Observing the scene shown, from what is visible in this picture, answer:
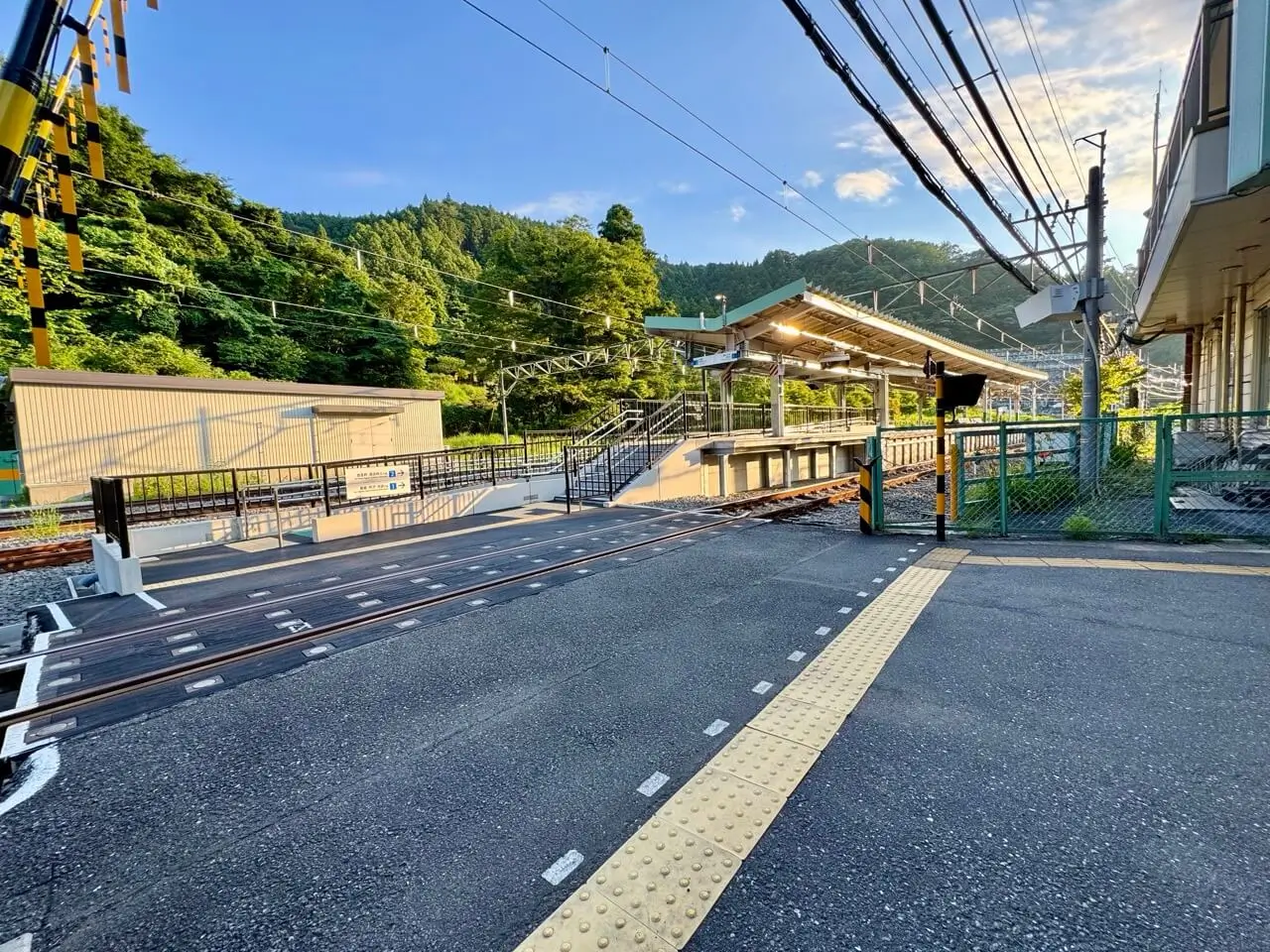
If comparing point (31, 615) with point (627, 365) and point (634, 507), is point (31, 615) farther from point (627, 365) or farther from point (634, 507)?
point (627, 365)

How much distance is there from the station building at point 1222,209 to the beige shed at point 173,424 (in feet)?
64.7

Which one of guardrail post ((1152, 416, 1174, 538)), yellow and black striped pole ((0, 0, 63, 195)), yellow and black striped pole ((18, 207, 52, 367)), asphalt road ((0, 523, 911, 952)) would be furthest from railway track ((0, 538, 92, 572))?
guardrail post ((1152, 416, 1174, 538))

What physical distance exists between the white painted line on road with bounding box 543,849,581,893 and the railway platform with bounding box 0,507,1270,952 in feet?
0.03

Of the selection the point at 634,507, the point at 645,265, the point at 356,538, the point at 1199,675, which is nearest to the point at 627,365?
the point at 645,265

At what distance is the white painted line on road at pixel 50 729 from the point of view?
275 centimetres

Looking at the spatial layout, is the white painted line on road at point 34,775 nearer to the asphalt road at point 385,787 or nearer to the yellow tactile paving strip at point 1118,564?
the asphalt road at point 385,787

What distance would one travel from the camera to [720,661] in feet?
11.1

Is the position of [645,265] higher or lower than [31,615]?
higher

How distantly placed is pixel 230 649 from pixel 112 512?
409cm

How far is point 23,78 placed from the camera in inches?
120

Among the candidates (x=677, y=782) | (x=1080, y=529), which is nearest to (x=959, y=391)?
(x=1080, y=529)

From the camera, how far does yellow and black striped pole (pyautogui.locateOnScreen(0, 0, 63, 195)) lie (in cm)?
299

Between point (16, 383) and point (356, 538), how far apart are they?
11776 millimetres

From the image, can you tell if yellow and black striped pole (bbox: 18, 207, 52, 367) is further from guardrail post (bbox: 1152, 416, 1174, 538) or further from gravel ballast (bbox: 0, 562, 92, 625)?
guardrail post (bbox: 1152, 416, 1174, 538)
